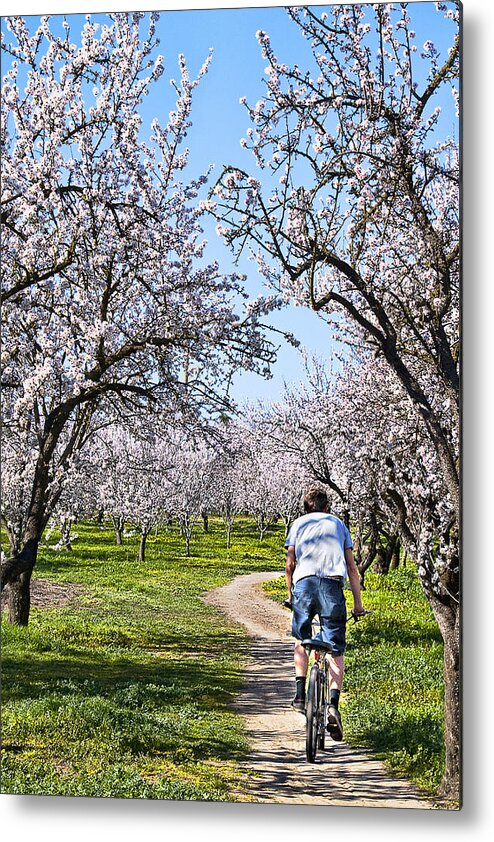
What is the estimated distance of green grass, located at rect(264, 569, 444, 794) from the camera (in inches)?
162

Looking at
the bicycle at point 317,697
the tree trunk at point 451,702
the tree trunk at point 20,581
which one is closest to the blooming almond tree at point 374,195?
the tree trunk at point 451,702

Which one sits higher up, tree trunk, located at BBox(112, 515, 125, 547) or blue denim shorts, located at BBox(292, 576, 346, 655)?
tree trunk, located at BBox(112, 515, 125, 547)

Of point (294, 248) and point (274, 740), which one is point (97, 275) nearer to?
point (294, 248)

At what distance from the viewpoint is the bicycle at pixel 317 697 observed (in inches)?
161

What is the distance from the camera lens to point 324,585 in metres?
4.16

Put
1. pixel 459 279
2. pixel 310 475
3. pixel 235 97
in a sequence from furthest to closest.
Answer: pixel 310 475, pixel 235 97, pixel 459 279

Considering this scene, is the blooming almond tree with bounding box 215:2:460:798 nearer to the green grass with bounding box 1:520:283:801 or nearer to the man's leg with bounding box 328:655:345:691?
the man's leg with bounding box 328:655:345:691

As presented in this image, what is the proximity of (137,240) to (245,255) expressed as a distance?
0.54 metres

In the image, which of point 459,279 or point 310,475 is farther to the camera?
point 310,475

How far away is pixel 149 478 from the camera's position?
4785mm

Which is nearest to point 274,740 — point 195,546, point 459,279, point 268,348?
point 195,546

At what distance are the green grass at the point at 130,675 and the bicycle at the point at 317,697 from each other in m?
0.31

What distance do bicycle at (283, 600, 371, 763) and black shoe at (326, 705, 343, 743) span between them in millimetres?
17

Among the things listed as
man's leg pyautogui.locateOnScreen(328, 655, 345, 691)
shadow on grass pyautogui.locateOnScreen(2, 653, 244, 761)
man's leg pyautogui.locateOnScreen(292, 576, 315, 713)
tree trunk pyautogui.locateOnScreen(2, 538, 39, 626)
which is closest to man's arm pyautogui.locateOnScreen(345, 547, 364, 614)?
man's leg pyautogui.locateOnScreen(292, 576, 315, 713)
